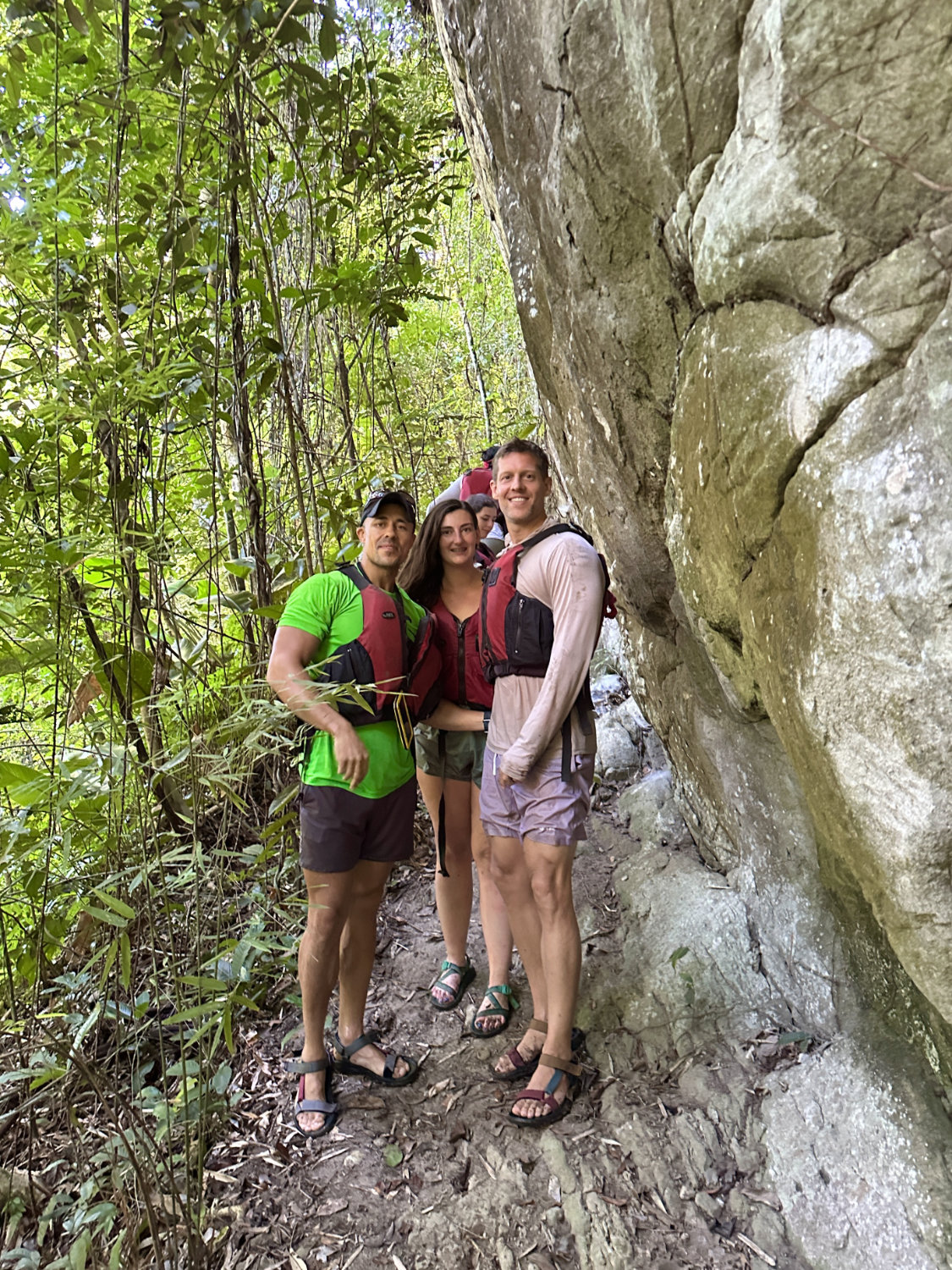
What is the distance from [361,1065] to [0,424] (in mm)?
2831

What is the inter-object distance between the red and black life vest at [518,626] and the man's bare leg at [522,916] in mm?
444

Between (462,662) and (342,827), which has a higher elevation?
(462,662)

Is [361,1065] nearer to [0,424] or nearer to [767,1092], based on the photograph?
[767,1092]

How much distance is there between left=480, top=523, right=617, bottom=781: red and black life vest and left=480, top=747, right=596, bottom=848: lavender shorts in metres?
0.05

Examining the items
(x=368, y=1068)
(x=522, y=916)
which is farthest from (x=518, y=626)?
(x=368, y=1068)

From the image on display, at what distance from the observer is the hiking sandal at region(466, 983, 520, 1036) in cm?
324

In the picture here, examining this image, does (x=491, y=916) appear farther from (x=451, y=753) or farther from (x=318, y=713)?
(x=318, y=713)

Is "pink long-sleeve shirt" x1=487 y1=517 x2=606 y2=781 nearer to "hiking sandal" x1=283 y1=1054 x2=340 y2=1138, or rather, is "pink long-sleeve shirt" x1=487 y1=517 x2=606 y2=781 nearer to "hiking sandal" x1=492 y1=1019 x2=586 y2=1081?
"hiking sandal" x1=492 y1=1019 x2=586 y2=1081

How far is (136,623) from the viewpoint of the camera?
3.19 meters

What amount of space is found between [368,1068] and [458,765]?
4.29 feet

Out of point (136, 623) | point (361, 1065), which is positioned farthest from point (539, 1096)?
point (136, 623)

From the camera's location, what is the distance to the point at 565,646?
2.76 m

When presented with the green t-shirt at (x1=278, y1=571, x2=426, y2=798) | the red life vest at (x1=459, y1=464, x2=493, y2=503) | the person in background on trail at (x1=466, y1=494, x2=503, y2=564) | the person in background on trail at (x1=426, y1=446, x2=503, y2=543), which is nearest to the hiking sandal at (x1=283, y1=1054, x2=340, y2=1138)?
the green t-shirt at (x1=278, y1=571, x2=426, y2=798)

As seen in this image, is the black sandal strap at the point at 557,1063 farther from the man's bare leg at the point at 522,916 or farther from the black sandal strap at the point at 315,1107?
the black sandal strap at the point at 315,1107
